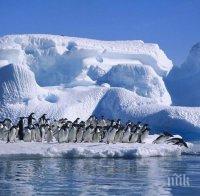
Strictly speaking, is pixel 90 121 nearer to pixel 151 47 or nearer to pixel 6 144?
pixel 6 144

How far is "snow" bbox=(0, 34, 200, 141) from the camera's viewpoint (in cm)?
4162

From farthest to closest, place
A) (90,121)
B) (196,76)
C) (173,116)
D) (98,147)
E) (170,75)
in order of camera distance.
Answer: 1. (170,75)
2. (196,76)
3. (173,116)
4. (90,121)
5. (98,147)

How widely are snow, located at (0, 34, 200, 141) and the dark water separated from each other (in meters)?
22.4

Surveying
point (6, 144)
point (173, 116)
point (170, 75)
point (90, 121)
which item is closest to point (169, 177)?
point (6, 144)

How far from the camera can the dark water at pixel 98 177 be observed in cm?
1190

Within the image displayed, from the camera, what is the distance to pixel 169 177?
14.4m

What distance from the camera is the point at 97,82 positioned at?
52.7 metres

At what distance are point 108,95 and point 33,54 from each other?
37.4 ft

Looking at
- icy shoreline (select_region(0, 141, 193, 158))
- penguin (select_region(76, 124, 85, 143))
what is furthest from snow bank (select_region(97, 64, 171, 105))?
icy shoreline (select_region(0, 141, 193, 158))

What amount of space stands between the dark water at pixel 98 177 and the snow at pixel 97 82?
73.6 ft

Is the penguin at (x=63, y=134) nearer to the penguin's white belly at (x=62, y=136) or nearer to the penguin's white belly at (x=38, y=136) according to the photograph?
the penguin's white belly at (x=62, y=136)

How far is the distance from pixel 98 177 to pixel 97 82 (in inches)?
1522

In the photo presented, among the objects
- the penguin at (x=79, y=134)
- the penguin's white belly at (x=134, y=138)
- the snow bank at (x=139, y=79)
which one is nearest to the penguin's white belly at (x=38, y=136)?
the penguin at (x=79, y=134)

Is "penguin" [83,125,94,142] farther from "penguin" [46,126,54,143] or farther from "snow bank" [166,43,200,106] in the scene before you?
"snow bank" [166,43,200,106]
